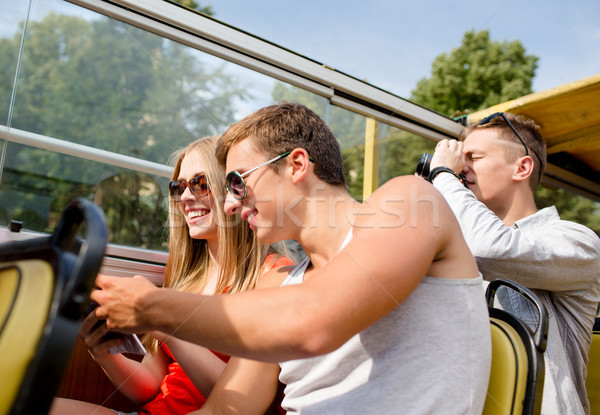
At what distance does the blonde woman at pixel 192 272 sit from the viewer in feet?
5.54

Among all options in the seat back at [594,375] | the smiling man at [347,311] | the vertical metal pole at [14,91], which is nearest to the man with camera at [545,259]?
the seat back at [594,375]

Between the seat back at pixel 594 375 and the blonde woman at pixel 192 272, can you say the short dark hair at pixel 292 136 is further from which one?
the seat back at pixel 594 375

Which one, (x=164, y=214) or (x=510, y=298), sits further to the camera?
(x=164, y=214)

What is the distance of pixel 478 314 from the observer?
110cm

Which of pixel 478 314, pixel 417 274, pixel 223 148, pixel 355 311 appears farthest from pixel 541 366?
pixel 223 148

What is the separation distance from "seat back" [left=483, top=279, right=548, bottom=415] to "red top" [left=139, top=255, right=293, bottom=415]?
3.26 ft

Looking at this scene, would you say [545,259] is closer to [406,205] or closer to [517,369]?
[517,369]

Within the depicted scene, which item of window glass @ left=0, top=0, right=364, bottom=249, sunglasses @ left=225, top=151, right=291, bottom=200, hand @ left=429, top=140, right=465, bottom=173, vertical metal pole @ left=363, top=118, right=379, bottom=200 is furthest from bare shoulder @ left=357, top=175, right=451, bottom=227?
vertical metal pole @ left=363, top=118, right=379, bottom=200

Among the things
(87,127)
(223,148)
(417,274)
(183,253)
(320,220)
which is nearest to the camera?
(417,274)

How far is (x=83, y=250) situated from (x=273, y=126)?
108 cm

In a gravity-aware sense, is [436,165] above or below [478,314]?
above

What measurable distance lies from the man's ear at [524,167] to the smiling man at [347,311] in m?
1.04

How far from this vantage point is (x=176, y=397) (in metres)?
1.74

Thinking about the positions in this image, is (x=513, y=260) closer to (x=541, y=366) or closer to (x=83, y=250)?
(x=541, y=366)
